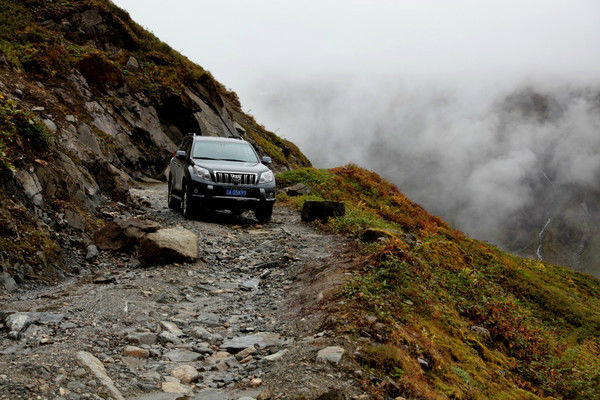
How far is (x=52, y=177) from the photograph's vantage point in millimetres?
10383

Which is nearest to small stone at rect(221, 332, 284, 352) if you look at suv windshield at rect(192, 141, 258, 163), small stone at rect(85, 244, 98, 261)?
small stone at rect(85, 244, 98, 261)

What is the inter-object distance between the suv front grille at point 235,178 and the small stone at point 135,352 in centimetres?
773

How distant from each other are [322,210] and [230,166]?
2.84 metres

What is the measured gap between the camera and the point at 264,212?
13648 mm

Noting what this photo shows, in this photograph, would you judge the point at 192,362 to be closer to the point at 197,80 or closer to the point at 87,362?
the point at 87,362

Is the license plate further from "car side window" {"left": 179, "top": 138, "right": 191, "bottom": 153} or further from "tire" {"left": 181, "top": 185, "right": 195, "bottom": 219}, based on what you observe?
"car side window" {"left": 179, "top": 138, "right": 191, "bottom": 153}

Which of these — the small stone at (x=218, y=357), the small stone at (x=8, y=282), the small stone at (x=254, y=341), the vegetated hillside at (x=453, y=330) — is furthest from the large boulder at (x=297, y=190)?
the small stone at (x=218, y=357)

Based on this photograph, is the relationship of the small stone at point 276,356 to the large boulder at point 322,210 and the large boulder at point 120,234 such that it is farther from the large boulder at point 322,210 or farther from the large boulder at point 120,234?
the large boulder at point 322,210

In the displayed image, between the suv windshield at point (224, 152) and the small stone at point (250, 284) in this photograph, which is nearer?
the small stone at point (250, 284)

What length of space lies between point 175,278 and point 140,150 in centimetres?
1512

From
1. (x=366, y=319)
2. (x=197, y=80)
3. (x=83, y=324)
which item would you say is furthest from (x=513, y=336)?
(x=197, y=80)

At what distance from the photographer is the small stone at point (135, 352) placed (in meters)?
5.25

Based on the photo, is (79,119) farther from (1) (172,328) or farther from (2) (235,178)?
(1) (172,328)

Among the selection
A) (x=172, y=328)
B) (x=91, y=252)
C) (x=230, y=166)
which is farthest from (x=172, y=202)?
(x=172, y=328)
